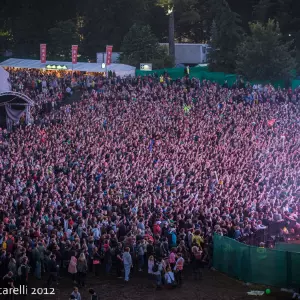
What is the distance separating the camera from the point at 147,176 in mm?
29703

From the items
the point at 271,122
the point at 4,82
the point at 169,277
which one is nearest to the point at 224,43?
the point at 271,122

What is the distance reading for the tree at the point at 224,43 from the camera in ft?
207

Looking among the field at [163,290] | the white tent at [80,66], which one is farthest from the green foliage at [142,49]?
the field at [163,290]

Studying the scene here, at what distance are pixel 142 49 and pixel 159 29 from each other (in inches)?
612

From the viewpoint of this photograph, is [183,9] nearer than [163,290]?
No

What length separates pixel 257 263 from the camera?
21.2 m

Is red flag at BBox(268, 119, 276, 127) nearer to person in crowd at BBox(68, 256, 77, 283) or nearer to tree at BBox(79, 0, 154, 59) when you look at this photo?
person in crowd at BBox(68, 256, 77, 283)

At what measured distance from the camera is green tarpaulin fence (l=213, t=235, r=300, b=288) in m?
20.8

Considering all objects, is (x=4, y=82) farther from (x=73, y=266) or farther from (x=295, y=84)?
(x=73, y=266)

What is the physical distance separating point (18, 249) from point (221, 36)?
46.6 meters

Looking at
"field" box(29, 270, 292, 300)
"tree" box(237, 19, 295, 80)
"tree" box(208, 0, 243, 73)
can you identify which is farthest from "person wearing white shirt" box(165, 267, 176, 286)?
"tree" box(208, 0, 243, 73)

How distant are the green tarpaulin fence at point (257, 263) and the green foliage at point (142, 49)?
45.9 m

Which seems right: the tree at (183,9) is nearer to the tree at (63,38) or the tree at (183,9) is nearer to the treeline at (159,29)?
the treeline at (159,29)

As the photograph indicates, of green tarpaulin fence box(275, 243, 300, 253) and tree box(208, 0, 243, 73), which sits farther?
tree box(208, 0, 243, 73)
